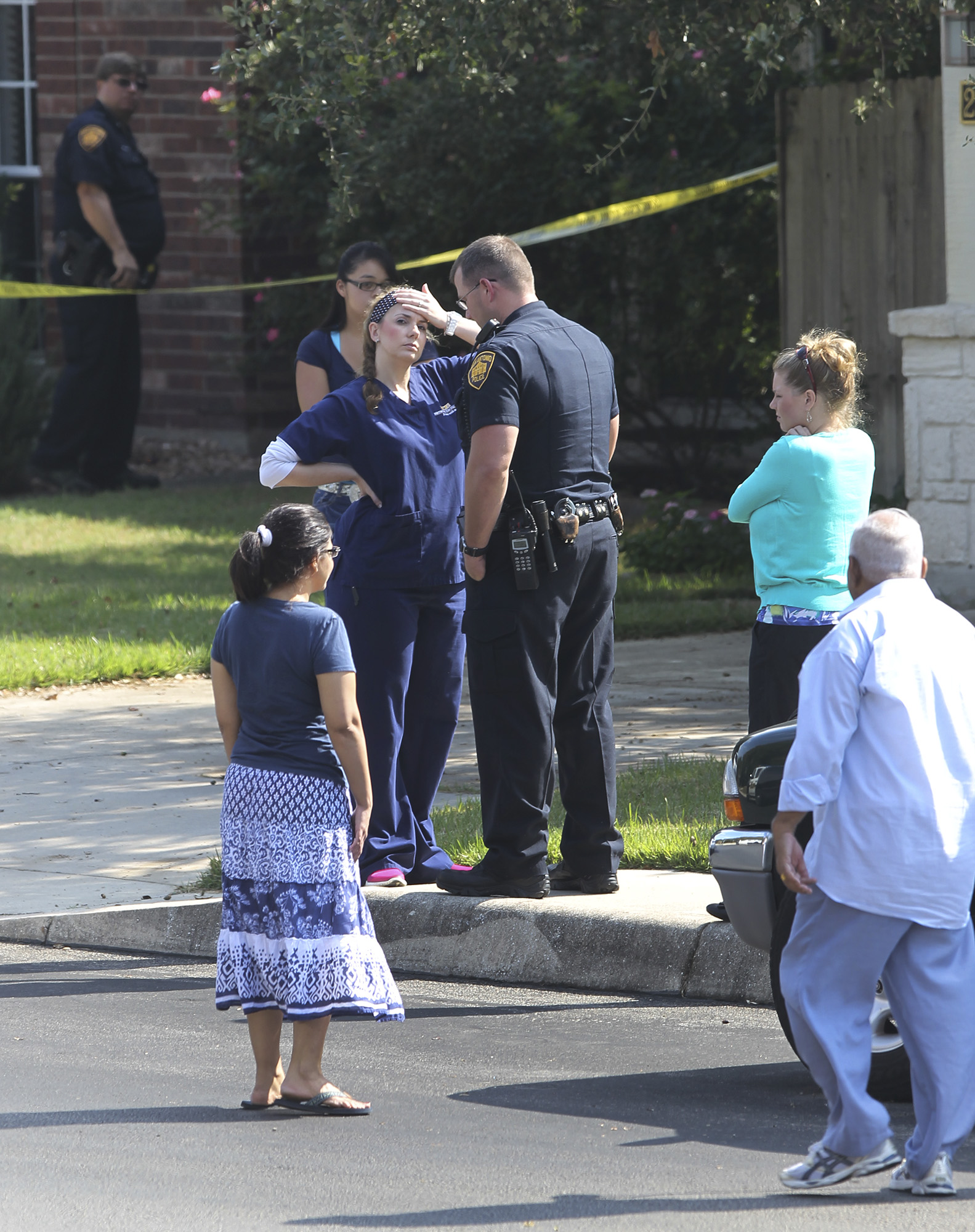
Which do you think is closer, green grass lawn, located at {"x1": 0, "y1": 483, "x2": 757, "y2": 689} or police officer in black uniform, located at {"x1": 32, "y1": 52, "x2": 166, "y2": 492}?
green grass lawn, located at {"x1": 0, "y1": 483, "x2": 757, "y2": 689}

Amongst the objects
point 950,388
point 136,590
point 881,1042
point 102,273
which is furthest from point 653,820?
point 102,273

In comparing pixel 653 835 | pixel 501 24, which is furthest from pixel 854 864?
pixel 501 24

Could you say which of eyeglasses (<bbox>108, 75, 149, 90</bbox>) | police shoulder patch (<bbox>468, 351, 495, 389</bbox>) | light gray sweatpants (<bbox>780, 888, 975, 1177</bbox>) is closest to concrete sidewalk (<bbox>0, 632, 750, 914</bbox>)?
police shoulder patch (<bbox>468, 351, 495, 389</bbox>)

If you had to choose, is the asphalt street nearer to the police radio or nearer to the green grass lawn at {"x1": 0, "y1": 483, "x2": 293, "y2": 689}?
the police radio

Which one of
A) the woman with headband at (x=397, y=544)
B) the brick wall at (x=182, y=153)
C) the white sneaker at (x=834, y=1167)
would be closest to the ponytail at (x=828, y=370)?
the woman with headband at (x=397, y=544)

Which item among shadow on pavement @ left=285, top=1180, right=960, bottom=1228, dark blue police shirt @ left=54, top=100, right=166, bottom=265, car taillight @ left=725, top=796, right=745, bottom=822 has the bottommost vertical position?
shadow on pavement @ left=285, top=1180, right=960, bottom=1228

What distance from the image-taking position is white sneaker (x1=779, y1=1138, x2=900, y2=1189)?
416cm

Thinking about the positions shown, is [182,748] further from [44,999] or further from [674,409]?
[674,409]

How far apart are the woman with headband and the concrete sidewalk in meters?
0.95

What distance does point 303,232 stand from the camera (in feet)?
56.4

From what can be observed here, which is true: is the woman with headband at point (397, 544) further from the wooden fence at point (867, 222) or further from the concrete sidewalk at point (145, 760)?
the wooden fence at point (867, 222)

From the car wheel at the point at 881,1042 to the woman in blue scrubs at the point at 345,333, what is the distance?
2626 millimetres

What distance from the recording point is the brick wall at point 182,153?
17.3m

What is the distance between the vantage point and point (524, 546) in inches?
236
